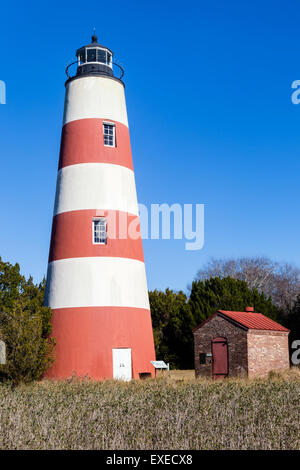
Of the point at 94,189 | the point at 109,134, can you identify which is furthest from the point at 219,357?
the point at 109,134

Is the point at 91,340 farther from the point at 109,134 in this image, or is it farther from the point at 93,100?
the point at 93,100

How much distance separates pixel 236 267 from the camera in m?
56.9

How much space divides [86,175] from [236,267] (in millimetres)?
37235

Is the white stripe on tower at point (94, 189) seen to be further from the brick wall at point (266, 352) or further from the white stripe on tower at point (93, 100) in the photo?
the brick wall at point (266, 352)

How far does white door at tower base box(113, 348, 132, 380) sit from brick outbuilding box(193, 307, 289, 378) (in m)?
6.01

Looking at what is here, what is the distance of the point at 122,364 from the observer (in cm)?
2080

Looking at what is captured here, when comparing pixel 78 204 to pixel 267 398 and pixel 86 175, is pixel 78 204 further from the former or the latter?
pixel 267 398

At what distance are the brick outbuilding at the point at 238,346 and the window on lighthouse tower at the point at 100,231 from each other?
7.57 m

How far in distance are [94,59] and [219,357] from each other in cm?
1418

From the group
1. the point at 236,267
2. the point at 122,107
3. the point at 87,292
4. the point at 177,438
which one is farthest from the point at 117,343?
the point at 236,267

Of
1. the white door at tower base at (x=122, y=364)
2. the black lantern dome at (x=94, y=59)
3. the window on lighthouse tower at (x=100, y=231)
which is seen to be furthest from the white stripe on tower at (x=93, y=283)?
the black lantern dome at (x=94, y=59)

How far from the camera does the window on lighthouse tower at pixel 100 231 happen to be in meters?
21.5

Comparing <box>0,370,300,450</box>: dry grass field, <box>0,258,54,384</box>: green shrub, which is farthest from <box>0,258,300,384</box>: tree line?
<box>0,370,300,450</box>: dry grass field
